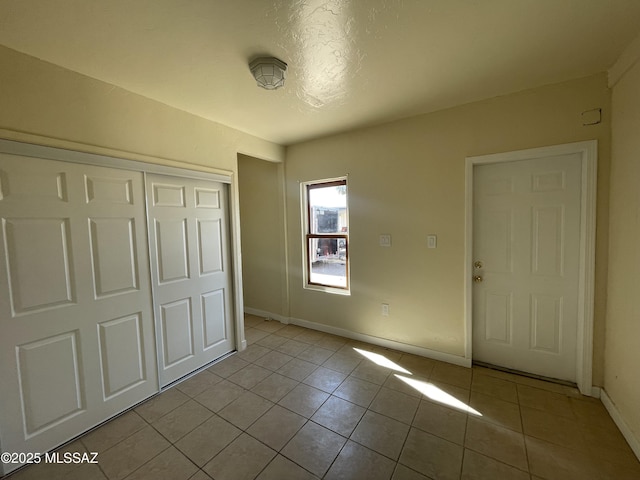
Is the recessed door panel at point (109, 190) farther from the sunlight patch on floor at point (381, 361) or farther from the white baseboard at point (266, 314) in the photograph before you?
the sunlight patch on floor at point (381, 361)

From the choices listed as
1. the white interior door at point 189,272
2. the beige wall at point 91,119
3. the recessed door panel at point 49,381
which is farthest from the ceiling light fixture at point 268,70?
the recessed door panel at point 49,381

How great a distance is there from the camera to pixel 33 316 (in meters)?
1.61

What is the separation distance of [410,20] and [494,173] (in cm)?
162

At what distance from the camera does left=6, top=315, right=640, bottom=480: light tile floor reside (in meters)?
1.50

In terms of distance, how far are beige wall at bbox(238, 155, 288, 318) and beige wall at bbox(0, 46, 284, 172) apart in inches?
45.1

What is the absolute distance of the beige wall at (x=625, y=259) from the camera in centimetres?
160

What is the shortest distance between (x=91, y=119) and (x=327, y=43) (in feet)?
5.78

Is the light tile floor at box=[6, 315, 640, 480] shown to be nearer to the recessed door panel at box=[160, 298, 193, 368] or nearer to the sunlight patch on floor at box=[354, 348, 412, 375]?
the sunlight patch on floor at box=[354, 348, 412, 375]

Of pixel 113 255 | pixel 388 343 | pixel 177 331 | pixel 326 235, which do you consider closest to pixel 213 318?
pixel 177 331

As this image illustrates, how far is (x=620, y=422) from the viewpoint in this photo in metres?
1.72

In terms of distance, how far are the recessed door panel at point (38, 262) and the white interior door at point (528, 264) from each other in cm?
338

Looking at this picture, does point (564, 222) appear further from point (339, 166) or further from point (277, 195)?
point (277, 195)

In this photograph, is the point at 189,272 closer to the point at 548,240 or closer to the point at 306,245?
the point at 306,245

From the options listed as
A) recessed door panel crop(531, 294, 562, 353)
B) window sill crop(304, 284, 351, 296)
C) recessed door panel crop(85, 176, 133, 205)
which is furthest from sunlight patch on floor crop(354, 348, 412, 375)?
recessed door panel crop(85, 176, 133, 205)
